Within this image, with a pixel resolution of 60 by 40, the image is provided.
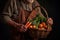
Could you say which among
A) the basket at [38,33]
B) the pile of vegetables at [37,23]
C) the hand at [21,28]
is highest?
the pile of vegetables at [37,23]

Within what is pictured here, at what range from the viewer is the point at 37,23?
101 inches

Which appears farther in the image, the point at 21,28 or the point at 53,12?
the point at 53,12

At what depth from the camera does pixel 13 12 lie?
8.30 feet

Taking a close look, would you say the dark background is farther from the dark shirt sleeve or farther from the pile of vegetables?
the dark shirt sleeve

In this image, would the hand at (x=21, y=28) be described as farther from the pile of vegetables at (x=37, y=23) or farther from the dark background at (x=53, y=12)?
the dark background at (x=53, y=12)

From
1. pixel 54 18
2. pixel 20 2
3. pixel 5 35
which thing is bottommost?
pixel 5 35

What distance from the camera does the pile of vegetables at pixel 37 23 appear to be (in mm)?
2531

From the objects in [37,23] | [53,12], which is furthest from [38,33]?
[53,12]

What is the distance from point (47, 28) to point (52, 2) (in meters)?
0.32

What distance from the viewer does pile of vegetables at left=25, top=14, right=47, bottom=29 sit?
8.30 feet

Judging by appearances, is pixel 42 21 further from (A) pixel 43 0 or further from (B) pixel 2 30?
(B) pixel 2 30

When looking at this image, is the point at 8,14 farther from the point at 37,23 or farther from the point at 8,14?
the point at 37,23

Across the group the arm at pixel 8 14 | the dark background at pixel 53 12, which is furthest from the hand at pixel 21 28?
the dark background at pixel 53 12

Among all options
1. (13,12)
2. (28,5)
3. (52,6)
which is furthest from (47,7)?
(13,12)
